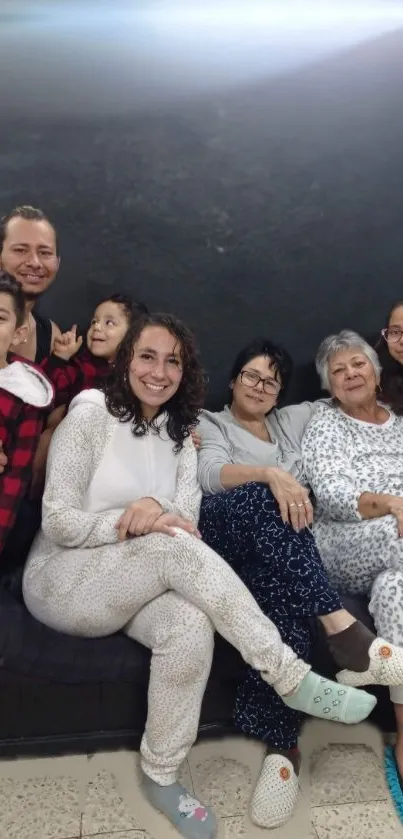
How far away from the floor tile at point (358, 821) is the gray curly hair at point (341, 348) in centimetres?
135

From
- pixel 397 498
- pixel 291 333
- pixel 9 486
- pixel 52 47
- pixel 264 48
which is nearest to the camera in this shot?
pixel 9 486

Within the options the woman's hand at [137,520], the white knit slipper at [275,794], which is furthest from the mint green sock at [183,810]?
the woman's hand at [137,520]

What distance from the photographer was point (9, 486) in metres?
1.74

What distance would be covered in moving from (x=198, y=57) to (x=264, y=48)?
273 millimetres

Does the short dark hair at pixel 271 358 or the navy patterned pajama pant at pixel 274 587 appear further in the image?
the short dark hair at pixel 271 358

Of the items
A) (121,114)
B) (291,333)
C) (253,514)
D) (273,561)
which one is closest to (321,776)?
(273,561)

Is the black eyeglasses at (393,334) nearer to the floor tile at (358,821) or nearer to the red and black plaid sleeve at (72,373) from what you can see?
the red and black plaid sleeve at (72,373)

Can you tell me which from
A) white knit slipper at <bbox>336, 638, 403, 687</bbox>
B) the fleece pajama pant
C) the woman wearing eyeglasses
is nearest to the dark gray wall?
the woman wearing eyeglasses

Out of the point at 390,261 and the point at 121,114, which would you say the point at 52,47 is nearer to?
the point at 121,114

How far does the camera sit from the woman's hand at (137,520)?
1593 mm

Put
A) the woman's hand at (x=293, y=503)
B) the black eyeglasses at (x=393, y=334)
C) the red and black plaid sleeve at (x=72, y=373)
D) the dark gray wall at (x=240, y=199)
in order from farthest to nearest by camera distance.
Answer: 1. the dark gray wall at (x=240, y=199)
2. the black eyeglasses at (x=393, y=334)
3. the red and black plaid sleeve at (x=72, y=373)
4. the woman's hand at (x=293, y=503)

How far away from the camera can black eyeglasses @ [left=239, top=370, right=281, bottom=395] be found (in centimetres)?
226

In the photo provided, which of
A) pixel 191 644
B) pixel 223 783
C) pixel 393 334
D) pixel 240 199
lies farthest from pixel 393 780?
pixel 240 199

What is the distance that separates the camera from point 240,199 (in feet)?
8.82
